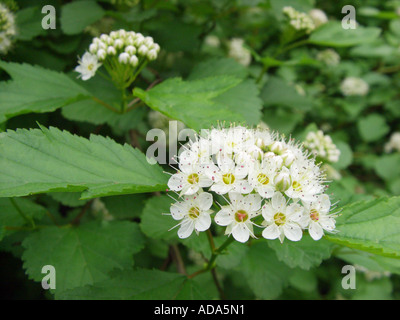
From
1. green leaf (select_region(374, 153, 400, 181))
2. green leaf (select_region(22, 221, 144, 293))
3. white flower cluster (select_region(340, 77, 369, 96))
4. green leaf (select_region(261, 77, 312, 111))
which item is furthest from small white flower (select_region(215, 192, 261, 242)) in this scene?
white flower cluster (select_region(340, 77, 369, 96))

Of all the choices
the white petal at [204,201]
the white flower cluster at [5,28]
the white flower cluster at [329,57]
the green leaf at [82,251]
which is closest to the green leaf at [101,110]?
the white flower cluster at [5,28]

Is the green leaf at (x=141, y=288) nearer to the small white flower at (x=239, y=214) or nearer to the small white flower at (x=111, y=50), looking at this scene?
the small white flower at (x=239, y=214)

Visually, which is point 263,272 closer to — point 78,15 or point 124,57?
point 124,57

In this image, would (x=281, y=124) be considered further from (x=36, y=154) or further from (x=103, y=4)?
(x=36, y=154)

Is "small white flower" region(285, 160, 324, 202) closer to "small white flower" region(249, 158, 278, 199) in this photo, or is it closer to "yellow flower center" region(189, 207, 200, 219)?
"small white flower" region(249, 158, 278, 199)

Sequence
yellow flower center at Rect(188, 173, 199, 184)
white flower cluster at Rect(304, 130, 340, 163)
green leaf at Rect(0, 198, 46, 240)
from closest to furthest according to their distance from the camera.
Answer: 1. yellow flower center at Rect(188, 173, 199, 184)
2. green leaf at Rect(0, 198, 46, 240)
3. white flower cluster at Rect(304, 130, 340, 163)

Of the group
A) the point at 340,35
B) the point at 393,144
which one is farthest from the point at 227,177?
the point at 393,144
